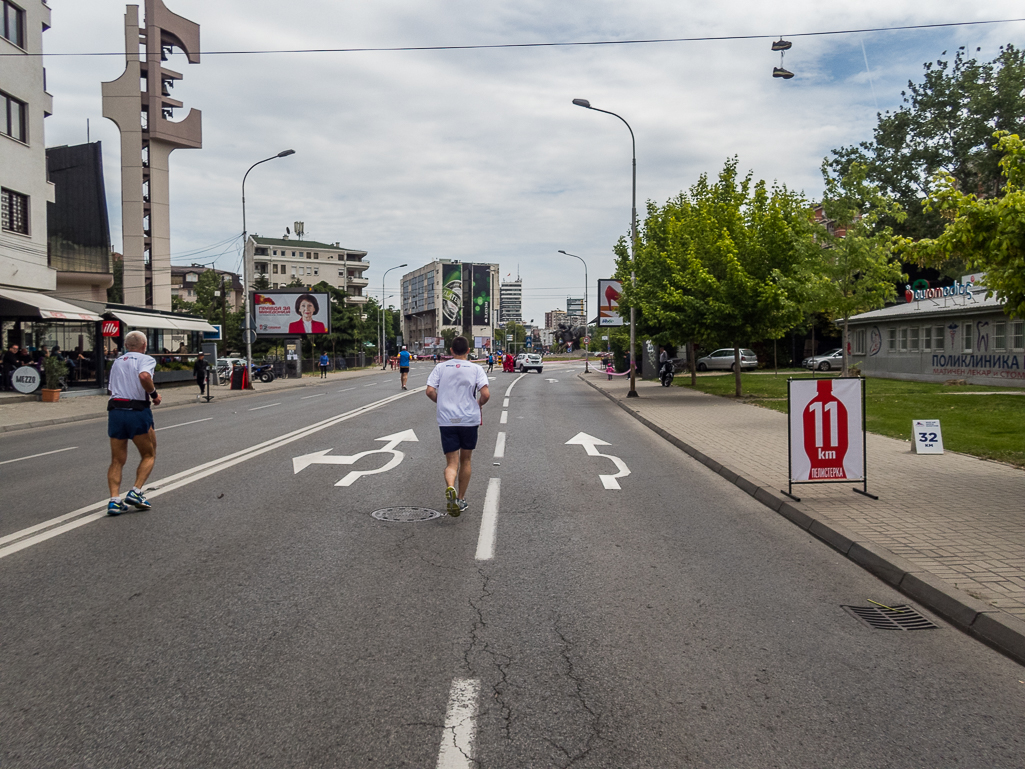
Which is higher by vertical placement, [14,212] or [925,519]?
[14,212]

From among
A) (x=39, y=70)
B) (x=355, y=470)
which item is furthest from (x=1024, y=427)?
(x=39, y=70)

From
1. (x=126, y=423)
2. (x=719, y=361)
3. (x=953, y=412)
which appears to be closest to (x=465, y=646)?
(x=126, y=423)

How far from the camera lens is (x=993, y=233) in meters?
8.35

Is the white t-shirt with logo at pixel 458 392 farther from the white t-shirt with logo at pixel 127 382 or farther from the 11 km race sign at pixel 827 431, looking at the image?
the 11 km race sign at pixel 827 431

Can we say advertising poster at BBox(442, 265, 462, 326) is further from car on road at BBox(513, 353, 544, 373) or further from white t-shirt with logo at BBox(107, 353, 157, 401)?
white t-shirt with logo at BBox(107, 353, 157, 401)

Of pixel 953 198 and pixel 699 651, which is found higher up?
pixel 953 198

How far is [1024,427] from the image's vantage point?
14.1 meters

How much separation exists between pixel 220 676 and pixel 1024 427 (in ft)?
48.6

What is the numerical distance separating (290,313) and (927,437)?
49.8 metres

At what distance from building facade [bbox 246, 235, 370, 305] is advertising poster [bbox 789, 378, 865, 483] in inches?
4379

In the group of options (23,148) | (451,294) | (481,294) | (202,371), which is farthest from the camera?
(481,294)

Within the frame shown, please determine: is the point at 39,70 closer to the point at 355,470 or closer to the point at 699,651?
the point at 355,470

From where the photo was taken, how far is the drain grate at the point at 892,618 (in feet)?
15.2

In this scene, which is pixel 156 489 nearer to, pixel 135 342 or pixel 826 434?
pixel 135 342
